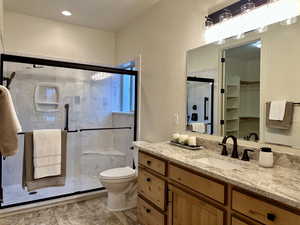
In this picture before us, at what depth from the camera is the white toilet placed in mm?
2480

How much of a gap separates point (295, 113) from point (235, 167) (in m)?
0.56

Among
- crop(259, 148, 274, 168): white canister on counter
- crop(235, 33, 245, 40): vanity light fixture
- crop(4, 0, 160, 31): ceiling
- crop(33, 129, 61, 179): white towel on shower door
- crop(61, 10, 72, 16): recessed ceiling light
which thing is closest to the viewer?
crop(259, 148, 274, 168): white canister on counter

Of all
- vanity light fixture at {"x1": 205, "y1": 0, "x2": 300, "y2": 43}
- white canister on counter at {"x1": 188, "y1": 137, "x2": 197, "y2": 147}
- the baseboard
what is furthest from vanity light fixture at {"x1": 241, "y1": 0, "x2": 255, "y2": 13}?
the baseboard

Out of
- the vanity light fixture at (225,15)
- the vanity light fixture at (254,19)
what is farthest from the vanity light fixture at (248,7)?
the vanity light fixture at (225,15)

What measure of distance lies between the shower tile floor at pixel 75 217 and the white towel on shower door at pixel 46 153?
47 cm

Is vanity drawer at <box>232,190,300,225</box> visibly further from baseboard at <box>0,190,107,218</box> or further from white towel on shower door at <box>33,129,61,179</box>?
baseboard at <box>0,190,107,218</box>

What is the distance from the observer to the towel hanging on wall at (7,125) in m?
1.26

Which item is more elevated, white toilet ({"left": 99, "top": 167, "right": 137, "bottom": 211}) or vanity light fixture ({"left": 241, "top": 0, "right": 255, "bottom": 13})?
vanity light fixture ({"left": 241, "top": 0, "right": 255, "bottom": 13})

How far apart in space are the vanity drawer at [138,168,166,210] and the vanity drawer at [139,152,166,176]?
7 cm

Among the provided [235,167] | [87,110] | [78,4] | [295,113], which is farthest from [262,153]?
[78,4]

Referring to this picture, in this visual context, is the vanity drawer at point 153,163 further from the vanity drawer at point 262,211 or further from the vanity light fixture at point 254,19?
the vanity light fixture at point 254,19

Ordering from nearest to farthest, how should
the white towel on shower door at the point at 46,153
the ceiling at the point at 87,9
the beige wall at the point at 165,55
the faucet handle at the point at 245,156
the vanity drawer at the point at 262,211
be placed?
the vanity drawer at the point at 262,211 → the faucet handle at the point at 245,156 → the beige wall at the point at 165,55 → the white towel on shower door at the point at 46,153 → the ceiling at the point at 87,9

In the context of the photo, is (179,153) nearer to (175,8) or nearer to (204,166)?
(204,166)

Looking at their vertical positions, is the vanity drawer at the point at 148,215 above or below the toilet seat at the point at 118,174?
below
